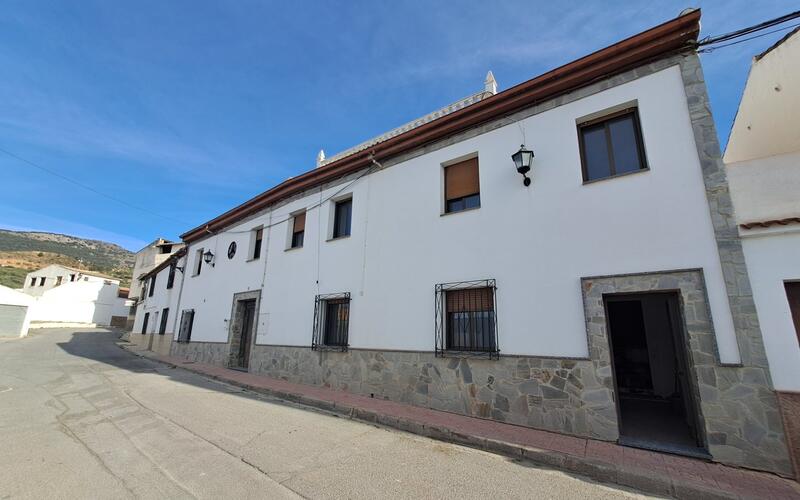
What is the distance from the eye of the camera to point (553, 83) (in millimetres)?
6273

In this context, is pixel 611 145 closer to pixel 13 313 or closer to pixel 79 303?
pixel 13 313

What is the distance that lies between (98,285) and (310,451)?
4884 cm

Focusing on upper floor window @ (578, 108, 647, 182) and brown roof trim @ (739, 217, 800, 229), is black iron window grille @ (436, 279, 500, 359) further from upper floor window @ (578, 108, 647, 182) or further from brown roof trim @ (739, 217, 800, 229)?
brown roof trim @ (739, 217, 800, 229)

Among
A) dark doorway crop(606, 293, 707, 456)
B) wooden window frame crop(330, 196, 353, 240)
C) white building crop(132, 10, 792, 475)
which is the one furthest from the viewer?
wooden window frame crop(330, 196, 353, 240)

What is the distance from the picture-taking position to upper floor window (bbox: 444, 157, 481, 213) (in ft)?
23.5

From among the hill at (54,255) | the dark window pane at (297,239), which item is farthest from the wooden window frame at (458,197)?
the hill at (54,255)

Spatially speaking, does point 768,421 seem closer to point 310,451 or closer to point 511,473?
point 511,473

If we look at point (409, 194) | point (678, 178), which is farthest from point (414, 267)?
point (678, 178)

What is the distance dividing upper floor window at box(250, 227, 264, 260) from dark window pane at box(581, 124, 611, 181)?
10.2 metres

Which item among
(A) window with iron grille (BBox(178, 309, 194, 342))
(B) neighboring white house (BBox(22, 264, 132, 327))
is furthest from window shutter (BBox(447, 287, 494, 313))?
(B) neighboring white house (BBox(22, 264, 132, 327))

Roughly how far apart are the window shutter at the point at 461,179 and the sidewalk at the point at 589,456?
14.0 ft

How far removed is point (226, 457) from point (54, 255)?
79921 millimetres

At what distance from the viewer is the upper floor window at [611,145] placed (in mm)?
5613

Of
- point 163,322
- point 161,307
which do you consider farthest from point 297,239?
point 161,307
